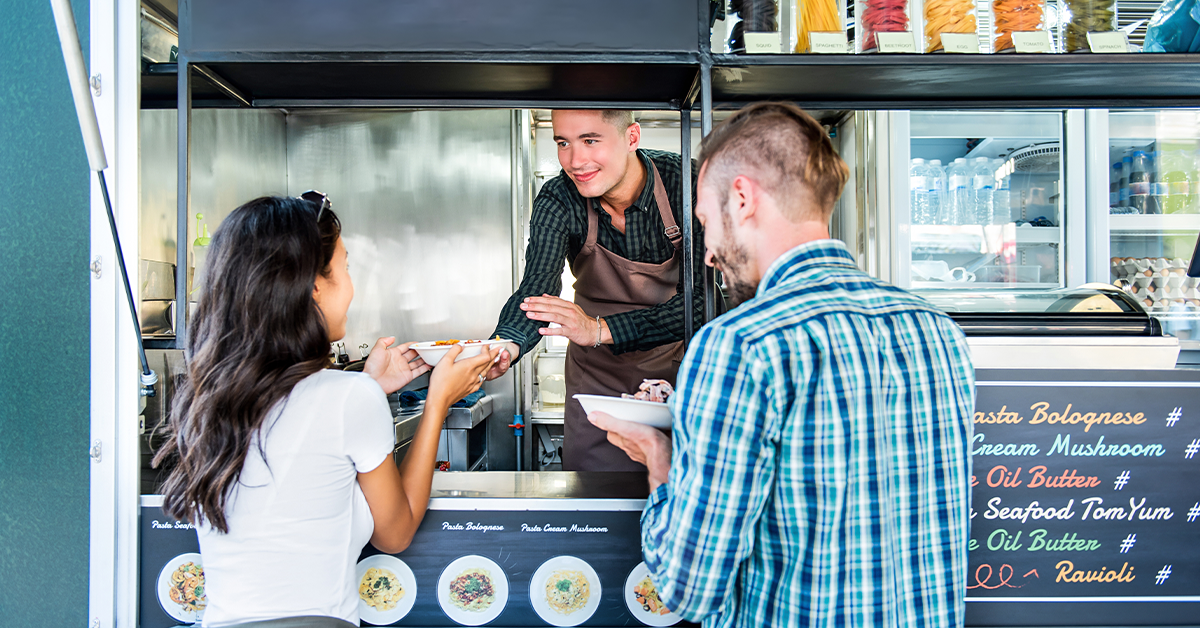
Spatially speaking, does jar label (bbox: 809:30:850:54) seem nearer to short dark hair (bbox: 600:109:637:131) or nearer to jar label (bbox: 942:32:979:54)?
jar label (bbox: 942:32:979:54)

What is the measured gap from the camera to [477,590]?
142cm

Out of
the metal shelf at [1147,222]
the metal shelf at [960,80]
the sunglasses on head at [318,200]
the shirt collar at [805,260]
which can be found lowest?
the shirt collar at [805,260]

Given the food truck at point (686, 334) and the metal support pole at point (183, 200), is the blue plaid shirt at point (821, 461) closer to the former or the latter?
the food truck at point (686, 334)

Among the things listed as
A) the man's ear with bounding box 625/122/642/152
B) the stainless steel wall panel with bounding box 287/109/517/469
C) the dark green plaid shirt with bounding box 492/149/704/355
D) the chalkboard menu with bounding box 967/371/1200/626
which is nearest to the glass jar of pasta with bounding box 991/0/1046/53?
the chalkboard menu with bounding box 967/371/1200/626

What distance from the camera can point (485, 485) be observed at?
5.04ft

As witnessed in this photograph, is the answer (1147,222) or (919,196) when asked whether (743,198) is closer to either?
(919,196)

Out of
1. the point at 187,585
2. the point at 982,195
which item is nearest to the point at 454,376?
the point at 187,585

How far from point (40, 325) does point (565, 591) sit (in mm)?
1320

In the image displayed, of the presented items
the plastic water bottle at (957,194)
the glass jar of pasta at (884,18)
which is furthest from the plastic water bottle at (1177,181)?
the glass jar of pasta at (884,18)

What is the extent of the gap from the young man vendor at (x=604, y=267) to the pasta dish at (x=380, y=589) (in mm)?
538

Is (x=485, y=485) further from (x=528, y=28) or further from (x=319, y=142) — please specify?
(x=319, y=142)

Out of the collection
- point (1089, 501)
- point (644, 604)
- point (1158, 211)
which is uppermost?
point (1158, 211)

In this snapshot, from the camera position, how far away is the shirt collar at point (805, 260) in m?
0.93

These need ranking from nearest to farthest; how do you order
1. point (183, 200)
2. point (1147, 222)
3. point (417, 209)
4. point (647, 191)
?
point (183, 200)
point (647, 191)
point (1147, 222)
point (417, 209)
